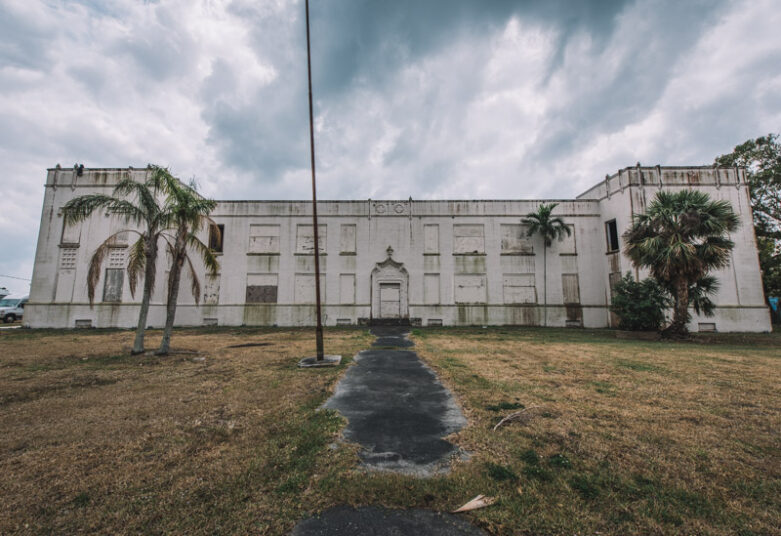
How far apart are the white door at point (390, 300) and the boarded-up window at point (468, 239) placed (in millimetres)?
5756

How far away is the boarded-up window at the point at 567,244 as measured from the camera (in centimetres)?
2541

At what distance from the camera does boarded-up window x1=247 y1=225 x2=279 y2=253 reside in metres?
25.7

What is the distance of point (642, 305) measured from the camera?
17578mm

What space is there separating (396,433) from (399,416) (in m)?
0.68

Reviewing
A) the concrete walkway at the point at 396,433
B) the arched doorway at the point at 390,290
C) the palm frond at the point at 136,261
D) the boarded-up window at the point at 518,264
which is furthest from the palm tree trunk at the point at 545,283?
the palm frond at the point at 136,261

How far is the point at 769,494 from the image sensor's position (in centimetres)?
277

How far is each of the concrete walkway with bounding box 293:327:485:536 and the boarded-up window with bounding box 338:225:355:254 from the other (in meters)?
17.6

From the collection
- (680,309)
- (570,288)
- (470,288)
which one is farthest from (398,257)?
(680,309)

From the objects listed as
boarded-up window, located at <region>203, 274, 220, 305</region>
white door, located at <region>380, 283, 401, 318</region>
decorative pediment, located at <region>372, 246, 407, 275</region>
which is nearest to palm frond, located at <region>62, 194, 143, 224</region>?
boarded-up window, located at <region>203, 274, 220, 305</region>

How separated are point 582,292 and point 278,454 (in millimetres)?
26895

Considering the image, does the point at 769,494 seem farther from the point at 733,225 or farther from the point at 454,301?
the point at 454,301

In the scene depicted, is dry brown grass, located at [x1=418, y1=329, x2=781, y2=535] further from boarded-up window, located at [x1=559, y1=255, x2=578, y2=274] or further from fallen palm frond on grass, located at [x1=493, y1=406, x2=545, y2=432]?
boarded-up window, located at [x1=559, y1=255, x2=578, y2=274]

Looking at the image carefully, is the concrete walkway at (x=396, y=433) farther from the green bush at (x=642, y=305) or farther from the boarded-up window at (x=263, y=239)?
the boarded-up window at (x=263, y=239)

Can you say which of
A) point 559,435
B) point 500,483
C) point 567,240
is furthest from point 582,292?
point 500,483
